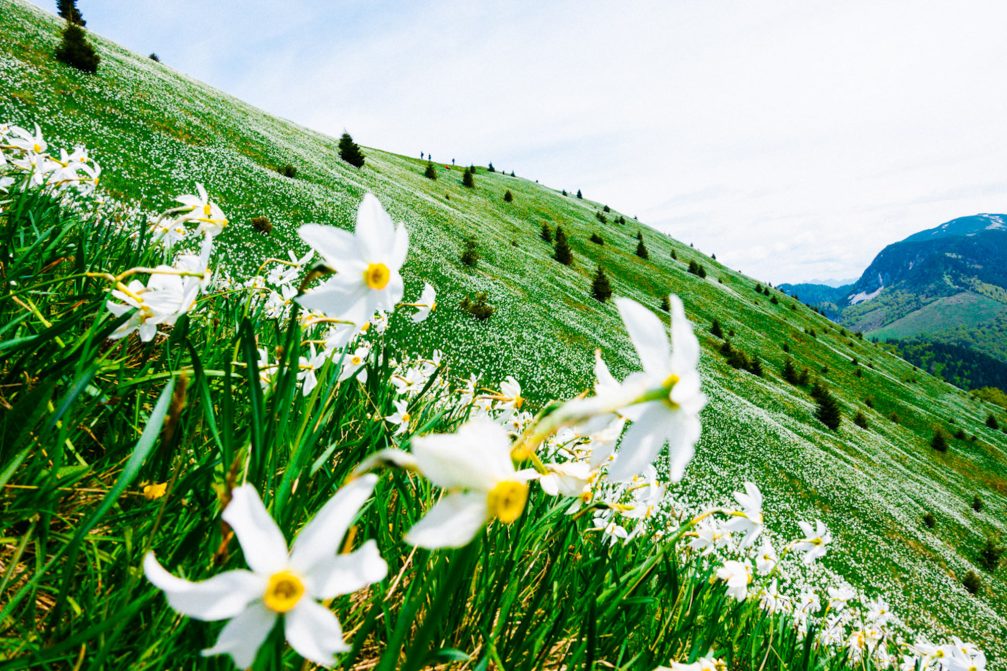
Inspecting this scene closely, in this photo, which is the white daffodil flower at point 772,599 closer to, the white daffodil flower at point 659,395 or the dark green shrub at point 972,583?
the white daffodil flower at point 659,395

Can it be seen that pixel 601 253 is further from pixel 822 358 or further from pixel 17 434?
pixel 17 434

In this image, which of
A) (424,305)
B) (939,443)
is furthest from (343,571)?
(939,443)

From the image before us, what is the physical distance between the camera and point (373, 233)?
94cm

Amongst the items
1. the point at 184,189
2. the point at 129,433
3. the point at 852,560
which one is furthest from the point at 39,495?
the point at 852,560

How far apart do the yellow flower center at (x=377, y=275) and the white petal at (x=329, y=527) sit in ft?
1.56

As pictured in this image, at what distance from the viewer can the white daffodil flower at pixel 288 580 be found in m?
0.54

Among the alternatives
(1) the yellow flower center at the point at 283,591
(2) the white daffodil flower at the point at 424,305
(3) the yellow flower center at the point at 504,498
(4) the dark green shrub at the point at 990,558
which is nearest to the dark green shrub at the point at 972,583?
(4) the dark green shrub at the point at 990,558

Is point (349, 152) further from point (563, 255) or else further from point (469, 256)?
point (563, 255)

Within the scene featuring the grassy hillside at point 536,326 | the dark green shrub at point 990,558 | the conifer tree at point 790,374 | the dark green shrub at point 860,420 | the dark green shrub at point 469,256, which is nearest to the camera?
the grassy hillside at point 536,326

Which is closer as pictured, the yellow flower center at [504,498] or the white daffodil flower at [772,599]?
the yellow flower center at [504,498]

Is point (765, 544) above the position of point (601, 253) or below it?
below

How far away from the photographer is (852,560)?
1395 centimetres

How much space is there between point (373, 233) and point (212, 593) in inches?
24.9

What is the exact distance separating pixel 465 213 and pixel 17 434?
34.4 m
